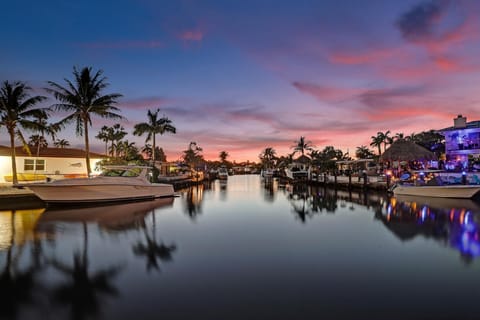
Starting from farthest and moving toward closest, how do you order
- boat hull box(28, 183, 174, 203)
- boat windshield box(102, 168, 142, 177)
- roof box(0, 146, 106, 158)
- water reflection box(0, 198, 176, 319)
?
roof box(0, 146, 106, 158), boat windshield box(102, 168, 142, 177), boat hull box(28, 183, 174, 203), water reflection box(0, 198, 176, 319)

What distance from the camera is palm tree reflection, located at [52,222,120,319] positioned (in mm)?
4797

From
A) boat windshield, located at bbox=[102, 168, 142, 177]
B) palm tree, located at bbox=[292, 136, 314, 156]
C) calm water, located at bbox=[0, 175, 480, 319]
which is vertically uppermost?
palm tree, located at bbox=[292, 136, 314, 156]

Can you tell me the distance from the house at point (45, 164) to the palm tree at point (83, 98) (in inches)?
264

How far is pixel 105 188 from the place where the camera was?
1752 centimetres

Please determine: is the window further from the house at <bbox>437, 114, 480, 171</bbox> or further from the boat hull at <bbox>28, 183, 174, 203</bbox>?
the house at <bbox>437, 114, 480, 171</bbox>

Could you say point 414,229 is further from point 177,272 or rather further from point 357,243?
point 177,272

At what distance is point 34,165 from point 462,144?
44381 mm

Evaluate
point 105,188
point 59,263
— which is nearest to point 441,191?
point 105,188

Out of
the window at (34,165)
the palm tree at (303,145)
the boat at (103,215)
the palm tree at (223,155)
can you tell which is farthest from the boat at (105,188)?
the palm tree at (223,155)

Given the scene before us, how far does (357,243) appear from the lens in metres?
9.32

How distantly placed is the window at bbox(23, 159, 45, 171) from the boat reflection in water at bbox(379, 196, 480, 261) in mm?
31095

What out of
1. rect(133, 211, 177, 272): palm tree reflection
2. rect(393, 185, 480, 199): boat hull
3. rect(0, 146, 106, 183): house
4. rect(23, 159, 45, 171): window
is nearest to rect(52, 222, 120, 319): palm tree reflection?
rect(133, 211, 177, 272): palm tree reflection

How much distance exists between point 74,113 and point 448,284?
2510 centimetres

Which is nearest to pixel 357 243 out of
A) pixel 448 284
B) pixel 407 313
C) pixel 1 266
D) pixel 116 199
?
pixel 448 284
